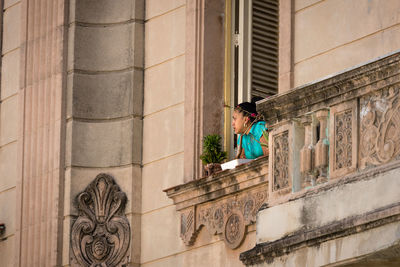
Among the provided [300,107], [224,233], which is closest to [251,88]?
[224,233]

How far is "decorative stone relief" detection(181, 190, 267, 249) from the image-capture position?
57.1ft

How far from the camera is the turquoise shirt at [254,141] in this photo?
17844mm

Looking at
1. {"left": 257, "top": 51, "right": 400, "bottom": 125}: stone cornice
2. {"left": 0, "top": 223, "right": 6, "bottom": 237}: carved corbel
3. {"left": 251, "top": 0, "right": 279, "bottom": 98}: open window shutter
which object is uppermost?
{"left": 251, "top": 0, "right": 279, "bottom": 98}: open window shutter

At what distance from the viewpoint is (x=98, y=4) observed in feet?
67.8

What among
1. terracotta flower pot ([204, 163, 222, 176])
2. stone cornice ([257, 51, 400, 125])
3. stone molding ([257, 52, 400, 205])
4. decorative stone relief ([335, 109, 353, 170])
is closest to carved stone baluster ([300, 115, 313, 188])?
stone molding ([257, 52, 400, 205])

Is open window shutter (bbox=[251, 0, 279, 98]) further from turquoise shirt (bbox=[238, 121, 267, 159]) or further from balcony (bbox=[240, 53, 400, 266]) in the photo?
balcony (bbox=[240, 53, 400, 266])

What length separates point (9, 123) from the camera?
21547mm

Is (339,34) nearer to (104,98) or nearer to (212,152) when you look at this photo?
(212,152)

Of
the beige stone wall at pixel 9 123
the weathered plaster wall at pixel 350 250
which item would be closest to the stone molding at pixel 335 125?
the weathered plaster wall at pixel 350 250

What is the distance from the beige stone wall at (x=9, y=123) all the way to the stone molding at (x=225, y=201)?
3140 mm

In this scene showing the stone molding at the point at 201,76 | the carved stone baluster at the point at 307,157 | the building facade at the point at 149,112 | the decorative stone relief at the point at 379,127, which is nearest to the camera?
the decorative stone relief at the point at 379,127

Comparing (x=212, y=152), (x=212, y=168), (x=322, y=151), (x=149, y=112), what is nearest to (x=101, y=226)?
(x=149, y=112)

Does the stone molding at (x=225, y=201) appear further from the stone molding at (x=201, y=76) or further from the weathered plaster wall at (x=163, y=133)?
→ the stone molding at (x=201, y=76)

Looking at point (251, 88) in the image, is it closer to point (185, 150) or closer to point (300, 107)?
point (185, 150)
